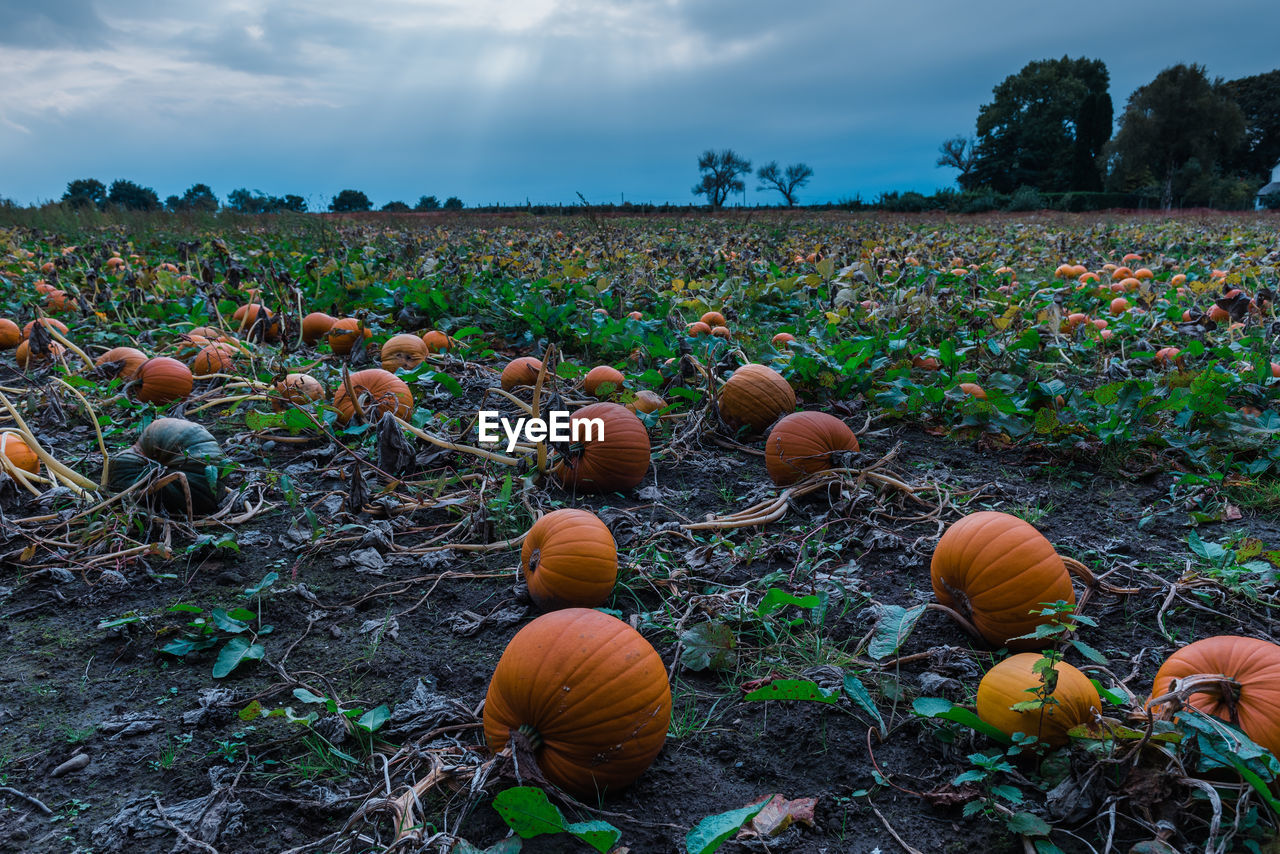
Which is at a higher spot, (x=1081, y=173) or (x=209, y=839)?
(x=1081, y=173)

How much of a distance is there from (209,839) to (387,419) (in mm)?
1863

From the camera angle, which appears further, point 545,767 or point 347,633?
point 347,633

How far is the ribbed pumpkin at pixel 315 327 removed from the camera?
606 centimetres

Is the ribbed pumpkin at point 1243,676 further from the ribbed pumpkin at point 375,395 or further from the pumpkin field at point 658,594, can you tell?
the ribbed pumpkin at point 375,395

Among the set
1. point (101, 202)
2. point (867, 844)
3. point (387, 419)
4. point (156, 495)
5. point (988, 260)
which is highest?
point (101, 202)

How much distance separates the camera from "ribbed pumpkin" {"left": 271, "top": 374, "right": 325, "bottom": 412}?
425cm

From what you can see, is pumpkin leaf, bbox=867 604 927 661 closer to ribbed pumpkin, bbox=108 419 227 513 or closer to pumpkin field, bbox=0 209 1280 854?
pumpkin field, bbox=0 209 1280 854

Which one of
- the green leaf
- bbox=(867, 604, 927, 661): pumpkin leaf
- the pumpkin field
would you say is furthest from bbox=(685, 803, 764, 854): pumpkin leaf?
the green leaf

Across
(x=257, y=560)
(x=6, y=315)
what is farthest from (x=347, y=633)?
(x=6, y=315)

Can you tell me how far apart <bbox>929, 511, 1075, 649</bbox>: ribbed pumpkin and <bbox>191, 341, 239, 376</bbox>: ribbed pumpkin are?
4658mm

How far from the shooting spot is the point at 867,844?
1590 mm

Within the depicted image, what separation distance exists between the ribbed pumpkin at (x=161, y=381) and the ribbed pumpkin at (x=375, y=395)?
1.24m

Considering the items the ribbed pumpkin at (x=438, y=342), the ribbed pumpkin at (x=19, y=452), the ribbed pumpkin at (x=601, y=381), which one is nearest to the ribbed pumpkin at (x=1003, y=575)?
the ribbed pumpkin at (x=601, y=381)

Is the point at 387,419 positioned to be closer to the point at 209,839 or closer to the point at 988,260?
the point at 209,839
